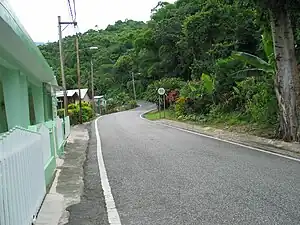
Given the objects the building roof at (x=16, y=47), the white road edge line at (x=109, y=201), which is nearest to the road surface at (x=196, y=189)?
the white road edge line at (x=109, y=201)

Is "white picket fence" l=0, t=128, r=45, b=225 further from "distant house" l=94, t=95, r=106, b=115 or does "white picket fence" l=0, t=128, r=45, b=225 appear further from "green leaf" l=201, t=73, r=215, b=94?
"distant house" l=94, t=95, r=106, b=115

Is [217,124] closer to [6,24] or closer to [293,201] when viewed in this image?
[293,201]

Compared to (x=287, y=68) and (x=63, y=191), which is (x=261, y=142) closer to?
(x=287, y=68)

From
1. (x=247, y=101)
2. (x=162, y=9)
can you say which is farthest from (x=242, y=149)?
(x=162, y=9)

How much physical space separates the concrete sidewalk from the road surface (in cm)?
20

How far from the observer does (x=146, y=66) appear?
82.8 m

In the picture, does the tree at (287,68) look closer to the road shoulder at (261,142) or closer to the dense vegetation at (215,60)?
the dense vegetation at (215,60)

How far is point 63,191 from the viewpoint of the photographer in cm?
927

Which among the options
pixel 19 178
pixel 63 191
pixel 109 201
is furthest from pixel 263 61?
pixel 19 178

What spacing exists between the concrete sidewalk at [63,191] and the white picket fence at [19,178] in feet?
0.78

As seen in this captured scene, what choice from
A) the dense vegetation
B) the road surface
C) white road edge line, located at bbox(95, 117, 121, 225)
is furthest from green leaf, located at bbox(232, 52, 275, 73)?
white road edge line, located at bbox(95, 117, 121, 225)

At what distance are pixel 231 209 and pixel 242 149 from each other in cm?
841

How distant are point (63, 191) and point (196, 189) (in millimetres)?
2758

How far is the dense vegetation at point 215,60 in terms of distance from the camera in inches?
606
